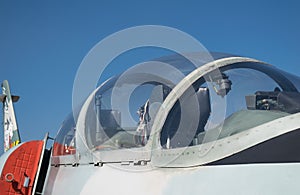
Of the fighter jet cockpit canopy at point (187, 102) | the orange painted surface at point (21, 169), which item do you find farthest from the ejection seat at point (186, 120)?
the orange painted surface at point (21, 169)

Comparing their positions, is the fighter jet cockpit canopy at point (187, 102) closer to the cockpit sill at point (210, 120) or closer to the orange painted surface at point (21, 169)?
the cockpit sill at point (210, 120)

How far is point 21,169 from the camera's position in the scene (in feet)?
18.1

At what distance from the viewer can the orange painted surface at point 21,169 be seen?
531 cm

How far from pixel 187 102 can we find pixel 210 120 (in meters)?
0.41

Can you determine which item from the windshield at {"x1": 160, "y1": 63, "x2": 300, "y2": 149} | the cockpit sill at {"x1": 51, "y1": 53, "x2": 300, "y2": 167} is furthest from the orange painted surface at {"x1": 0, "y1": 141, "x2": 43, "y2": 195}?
the windshield at {"x1": 160, "y1": 63, "x2": 300, "y2": 149}

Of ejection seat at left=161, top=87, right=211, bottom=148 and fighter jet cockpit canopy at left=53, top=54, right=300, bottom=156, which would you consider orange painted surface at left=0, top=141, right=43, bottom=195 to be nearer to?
fighter jet cockpit canopy at left=53, top=54, right=300, bottom=156

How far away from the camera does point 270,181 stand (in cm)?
289

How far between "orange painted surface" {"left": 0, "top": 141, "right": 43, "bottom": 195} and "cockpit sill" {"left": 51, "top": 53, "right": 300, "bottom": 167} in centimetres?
100

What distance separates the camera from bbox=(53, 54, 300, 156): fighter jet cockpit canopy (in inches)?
143

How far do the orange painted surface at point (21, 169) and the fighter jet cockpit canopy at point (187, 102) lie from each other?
1046mm

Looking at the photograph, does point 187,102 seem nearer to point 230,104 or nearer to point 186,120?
point 186,120

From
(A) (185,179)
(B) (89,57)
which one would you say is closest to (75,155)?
(B) (89,57)

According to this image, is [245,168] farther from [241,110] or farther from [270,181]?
[241,110]

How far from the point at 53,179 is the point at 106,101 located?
4.49 feet
